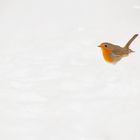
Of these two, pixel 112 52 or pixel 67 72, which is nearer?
pixel 112 52

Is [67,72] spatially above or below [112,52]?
above

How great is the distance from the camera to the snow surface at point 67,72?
109 cm

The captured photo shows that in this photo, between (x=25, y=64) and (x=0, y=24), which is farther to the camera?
(x=0, y=24)

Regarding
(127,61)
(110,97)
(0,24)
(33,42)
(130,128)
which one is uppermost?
(0,24)

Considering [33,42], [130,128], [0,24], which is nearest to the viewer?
[130,128]

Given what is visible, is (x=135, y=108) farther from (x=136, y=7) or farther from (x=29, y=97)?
(x=136, y=7)

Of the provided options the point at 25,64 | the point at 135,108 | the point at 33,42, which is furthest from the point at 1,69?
the point at 135,108

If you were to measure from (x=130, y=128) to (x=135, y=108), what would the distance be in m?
0.08

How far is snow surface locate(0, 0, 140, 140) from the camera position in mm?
1094

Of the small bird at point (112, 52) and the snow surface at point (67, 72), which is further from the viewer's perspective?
the snow surface at point (67, 72)

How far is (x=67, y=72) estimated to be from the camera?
128 centimetres

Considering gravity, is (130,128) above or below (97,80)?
below

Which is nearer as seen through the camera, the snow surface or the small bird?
the small bird

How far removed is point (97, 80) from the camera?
125cm
